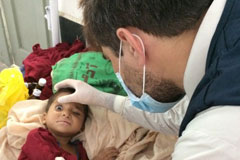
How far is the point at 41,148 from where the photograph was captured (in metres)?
1.25

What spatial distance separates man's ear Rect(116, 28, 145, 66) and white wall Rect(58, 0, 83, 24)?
43.9 inches

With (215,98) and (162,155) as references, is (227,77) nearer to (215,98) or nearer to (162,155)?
(215,98)

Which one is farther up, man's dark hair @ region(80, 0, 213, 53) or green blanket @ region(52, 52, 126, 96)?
man's dark hair @ region(80, 0, 213, 53)

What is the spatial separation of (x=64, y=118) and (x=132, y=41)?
0.80 meters

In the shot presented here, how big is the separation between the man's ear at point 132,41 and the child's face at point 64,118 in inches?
29.8

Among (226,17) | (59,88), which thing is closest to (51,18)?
(59,88)

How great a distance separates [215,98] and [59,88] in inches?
43.4

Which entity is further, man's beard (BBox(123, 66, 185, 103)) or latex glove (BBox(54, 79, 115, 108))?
latex glove (BBox(54, 79, 115, 108))

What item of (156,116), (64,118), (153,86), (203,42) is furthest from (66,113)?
(203,42)

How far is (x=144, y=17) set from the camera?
69 centimetres

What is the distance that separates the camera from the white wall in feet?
5.88

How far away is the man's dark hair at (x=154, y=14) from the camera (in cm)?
67

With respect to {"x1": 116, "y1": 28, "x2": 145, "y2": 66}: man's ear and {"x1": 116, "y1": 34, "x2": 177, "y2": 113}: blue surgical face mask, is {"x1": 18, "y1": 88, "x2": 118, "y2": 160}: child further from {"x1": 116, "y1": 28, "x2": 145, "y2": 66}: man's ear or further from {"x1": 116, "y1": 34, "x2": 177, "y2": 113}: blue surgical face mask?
{"x1": 116, "y1": 28, "x2": 145, "y2": 66}: man's ear

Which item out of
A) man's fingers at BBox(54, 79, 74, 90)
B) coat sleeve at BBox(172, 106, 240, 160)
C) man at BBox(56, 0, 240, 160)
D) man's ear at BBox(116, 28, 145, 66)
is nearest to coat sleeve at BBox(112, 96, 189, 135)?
man at BBox(56, 0, 240, 160)
